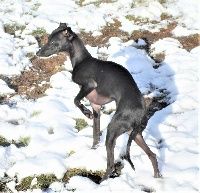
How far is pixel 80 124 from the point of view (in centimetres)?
1031

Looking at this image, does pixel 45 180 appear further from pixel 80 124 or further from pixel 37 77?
pixel 37 77

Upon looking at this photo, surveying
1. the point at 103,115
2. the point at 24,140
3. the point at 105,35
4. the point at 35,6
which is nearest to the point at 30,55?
the point at 105,35

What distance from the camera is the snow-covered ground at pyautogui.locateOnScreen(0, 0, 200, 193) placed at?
838cm

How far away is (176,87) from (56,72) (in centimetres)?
342

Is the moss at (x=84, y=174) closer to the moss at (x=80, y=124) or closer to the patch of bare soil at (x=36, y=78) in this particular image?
the moss at (x=80, y=124)

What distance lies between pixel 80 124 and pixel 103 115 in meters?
0.63

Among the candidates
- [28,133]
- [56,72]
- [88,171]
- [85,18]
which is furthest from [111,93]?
[85,18]

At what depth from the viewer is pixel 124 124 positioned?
299 inches

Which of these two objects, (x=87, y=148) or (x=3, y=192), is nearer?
(x=3, y=192)

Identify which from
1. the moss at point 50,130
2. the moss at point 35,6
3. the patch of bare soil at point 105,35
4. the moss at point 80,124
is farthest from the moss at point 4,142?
the moss at point 35,6

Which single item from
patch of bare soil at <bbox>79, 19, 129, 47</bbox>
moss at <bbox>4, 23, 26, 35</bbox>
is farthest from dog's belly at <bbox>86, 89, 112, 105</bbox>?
moss at <bbox>4, 23, 26, 35</bbox>

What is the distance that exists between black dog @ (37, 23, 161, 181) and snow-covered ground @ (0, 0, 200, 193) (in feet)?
1.45

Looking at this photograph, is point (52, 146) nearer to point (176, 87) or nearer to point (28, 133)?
point (28, 133)

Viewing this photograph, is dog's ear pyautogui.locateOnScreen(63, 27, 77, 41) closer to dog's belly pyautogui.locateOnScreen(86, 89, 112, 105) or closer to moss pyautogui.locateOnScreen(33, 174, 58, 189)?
dog's belly pyautogui.locateOnScreen(86, 89, 112, 105)
